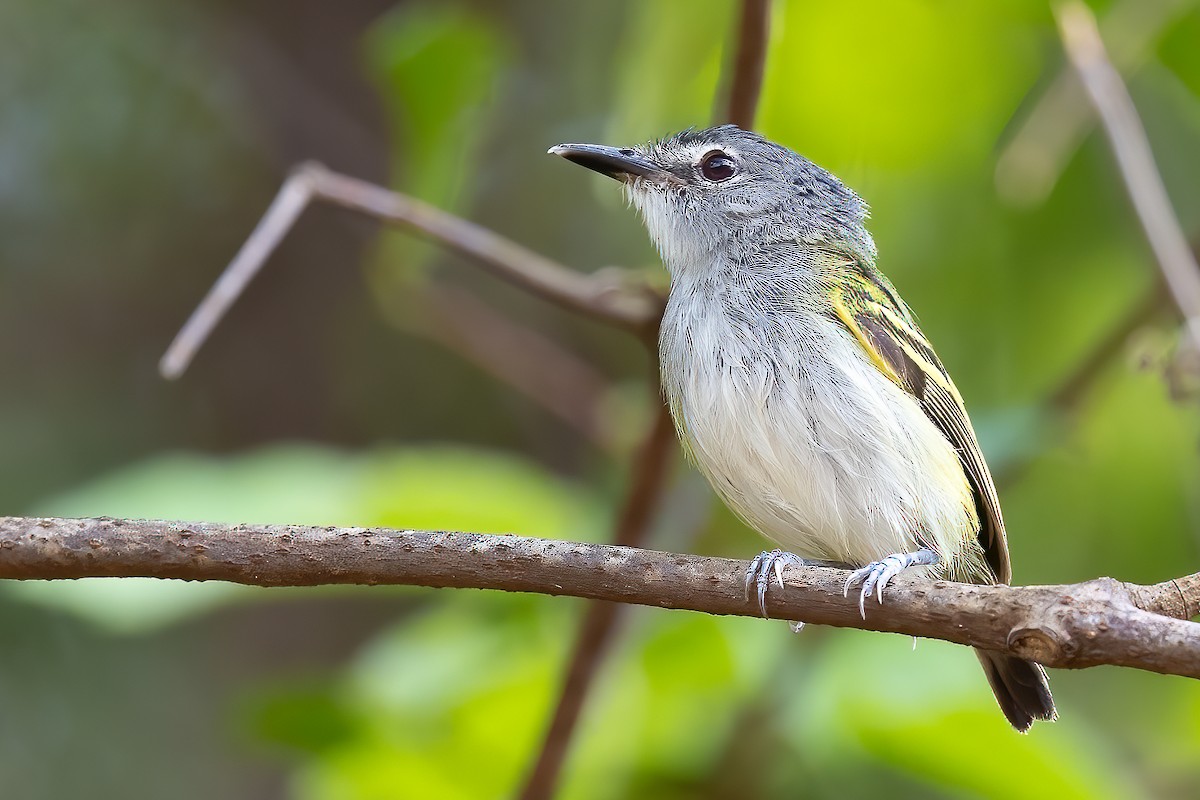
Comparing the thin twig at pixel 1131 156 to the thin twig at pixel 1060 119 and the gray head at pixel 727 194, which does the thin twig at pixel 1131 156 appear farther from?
the gray head at pixel 727 194

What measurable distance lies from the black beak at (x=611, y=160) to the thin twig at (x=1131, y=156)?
1.43m

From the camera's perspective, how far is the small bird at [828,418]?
11.6ft

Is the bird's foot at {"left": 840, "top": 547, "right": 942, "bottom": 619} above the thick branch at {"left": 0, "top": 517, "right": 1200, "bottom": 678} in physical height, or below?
above

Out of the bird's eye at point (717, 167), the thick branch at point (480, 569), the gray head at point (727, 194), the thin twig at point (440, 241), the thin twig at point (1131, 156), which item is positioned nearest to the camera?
the thick branch at point (480, 569)

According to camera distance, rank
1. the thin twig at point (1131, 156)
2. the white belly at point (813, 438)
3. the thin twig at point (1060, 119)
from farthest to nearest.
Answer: the thin twig at point (1060, 119) → the thin twig at point (1131, 156) → the white belly at point (813, 438)

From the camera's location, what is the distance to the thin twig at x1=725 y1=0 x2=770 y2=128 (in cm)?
356

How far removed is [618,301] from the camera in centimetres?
445

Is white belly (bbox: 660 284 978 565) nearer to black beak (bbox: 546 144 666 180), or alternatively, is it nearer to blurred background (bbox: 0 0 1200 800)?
blurred background (bbox: 0 0 1200 800)

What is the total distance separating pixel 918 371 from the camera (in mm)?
3836

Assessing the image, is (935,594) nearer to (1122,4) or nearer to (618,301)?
(618,301)

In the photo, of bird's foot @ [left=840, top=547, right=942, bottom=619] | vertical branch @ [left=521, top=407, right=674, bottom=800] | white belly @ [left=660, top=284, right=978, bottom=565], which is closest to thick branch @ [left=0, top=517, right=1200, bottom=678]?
bird's foot @ [left=840, top=547, right=942, bottom=619]

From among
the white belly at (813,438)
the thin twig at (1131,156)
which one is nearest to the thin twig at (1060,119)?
the thin twig at (1131,156)

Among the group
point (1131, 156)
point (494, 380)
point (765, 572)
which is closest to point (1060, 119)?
point (1131, 156)

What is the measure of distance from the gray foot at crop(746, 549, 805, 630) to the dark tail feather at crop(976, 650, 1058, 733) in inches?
35.6
